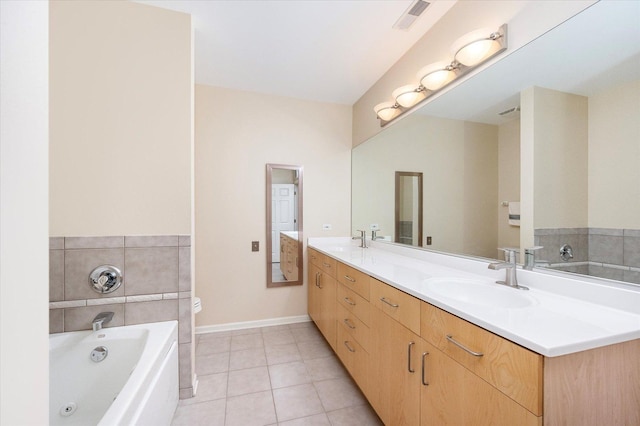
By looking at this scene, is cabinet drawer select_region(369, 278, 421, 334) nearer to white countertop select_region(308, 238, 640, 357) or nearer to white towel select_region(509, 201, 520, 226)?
white countertop select_region(308, 238, 640, 357)

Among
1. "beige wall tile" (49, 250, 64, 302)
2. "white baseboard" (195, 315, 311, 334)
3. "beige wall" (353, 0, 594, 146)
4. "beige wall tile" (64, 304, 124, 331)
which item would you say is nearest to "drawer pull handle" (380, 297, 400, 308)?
"beige wall" (353, 0, 594, 146)

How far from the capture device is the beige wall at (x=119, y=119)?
1.52m

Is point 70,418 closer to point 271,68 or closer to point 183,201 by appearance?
point 183,201

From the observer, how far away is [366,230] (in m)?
2.81

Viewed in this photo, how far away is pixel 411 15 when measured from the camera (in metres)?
1.68

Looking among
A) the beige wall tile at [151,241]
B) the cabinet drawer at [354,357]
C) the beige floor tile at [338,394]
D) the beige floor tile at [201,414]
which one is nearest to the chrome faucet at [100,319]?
the beige wall tile at [151,241]

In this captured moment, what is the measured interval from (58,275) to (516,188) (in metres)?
2.61

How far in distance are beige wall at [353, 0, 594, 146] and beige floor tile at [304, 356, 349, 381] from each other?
216cm

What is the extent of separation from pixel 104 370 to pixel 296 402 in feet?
3.71

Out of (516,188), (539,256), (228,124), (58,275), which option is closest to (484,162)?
(516,188)

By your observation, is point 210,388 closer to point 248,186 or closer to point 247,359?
point 247,359

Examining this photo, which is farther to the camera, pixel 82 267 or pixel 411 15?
pixel 411 15

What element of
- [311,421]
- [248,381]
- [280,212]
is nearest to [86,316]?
[248,381]

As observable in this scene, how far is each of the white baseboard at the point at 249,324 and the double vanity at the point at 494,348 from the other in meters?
1.34
